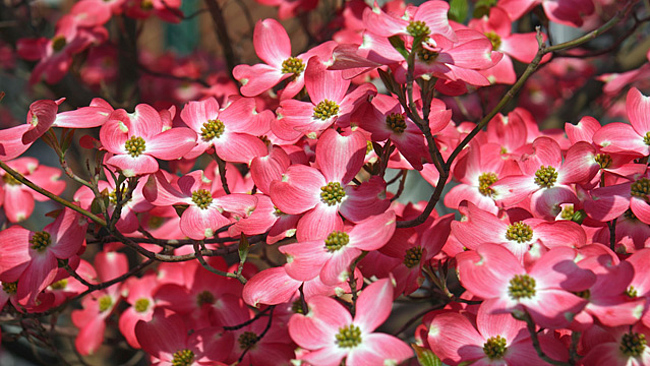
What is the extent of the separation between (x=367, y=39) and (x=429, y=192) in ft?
2.45

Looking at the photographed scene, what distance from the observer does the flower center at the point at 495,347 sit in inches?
25.2

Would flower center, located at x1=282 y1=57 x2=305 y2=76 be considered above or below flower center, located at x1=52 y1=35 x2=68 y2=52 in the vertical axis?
below

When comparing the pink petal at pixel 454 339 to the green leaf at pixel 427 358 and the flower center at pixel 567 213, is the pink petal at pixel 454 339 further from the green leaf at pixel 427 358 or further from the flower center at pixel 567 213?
the flower center at pixel 567 213

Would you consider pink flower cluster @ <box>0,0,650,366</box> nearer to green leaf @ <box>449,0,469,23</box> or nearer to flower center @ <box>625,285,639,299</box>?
flower center @ <box>625,285,639,299</box>

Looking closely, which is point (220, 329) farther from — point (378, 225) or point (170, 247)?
point (378, 225)

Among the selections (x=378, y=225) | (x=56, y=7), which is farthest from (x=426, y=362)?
(x=56, y=7)

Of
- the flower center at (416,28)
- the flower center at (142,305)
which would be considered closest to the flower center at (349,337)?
the flower center at (416,28)

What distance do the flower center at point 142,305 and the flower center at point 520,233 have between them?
0.62 m

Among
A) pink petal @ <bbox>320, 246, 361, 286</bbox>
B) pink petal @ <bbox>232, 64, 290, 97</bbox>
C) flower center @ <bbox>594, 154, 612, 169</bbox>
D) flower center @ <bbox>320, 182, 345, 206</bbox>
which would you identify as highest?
pink petal @ <bbox>232, 64, 290, 97</bbox>

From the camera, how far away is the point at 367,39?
0.63 m

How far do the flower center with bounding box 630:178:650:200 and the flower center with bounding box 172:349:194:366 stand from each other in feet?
2.01

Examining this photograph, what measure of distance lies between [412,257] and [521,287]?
0.54ft

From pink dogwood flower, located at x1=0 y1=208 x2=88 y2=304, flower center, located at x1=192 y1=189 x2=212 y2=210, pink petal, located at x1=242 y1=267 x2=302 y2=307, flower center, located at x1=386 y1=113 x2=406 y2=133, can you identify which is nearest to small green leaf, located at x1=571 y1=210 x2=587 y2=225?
flower center, located at x1=386 y1=113 x2=406 y2=133

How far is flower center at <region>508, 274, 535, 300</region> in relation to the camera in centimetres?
57
